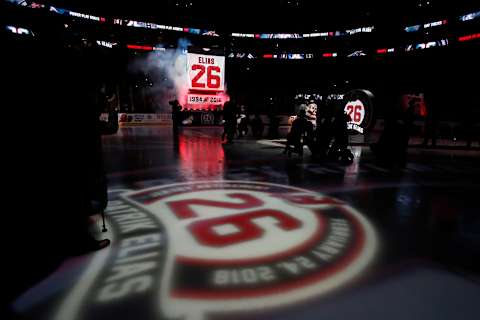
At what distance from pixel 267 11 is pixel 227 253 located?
30.0 metres

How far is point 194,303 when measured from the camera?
2.02 metres

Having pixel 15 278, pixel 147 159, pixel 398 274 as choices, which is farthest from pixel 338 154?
pixel 15 278

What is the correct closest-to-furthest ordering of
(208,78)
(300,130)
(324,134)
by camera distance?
(324,134)
(300,130)
(208,78)

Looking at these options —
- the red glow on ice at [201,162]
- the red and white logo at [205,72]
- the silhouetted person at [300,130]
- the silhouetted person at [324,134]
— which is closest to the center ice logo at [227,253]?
the red glow on ice at [201,162]

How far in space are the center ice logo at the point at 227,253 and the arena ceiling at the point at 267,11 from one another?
2409 centimetres

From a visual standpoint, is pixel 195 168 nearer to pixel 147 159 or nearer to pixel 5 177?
pixel 147 159

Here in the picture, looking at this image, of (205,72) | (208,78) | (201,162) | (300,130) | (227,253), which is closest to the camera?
(227,253)

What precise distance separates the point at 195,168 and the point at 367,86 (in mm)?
29531

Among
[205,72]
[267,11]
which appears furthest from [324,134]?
[267,11]

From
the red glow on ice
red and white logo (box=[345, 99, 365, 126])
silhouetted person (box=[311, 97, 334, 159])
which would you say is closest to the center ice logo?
the red glow on ice

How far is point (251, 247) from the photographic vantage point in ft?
9.36

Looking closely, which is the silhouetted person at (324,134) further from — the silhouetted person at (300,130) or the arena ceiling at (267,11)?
the arena ceiling at (267,11)

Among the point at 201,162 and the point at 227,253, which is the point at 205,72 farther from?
the point at 227,253

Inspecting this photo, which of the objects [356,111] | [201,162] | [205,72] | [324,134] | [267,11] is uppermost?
[267,11]
